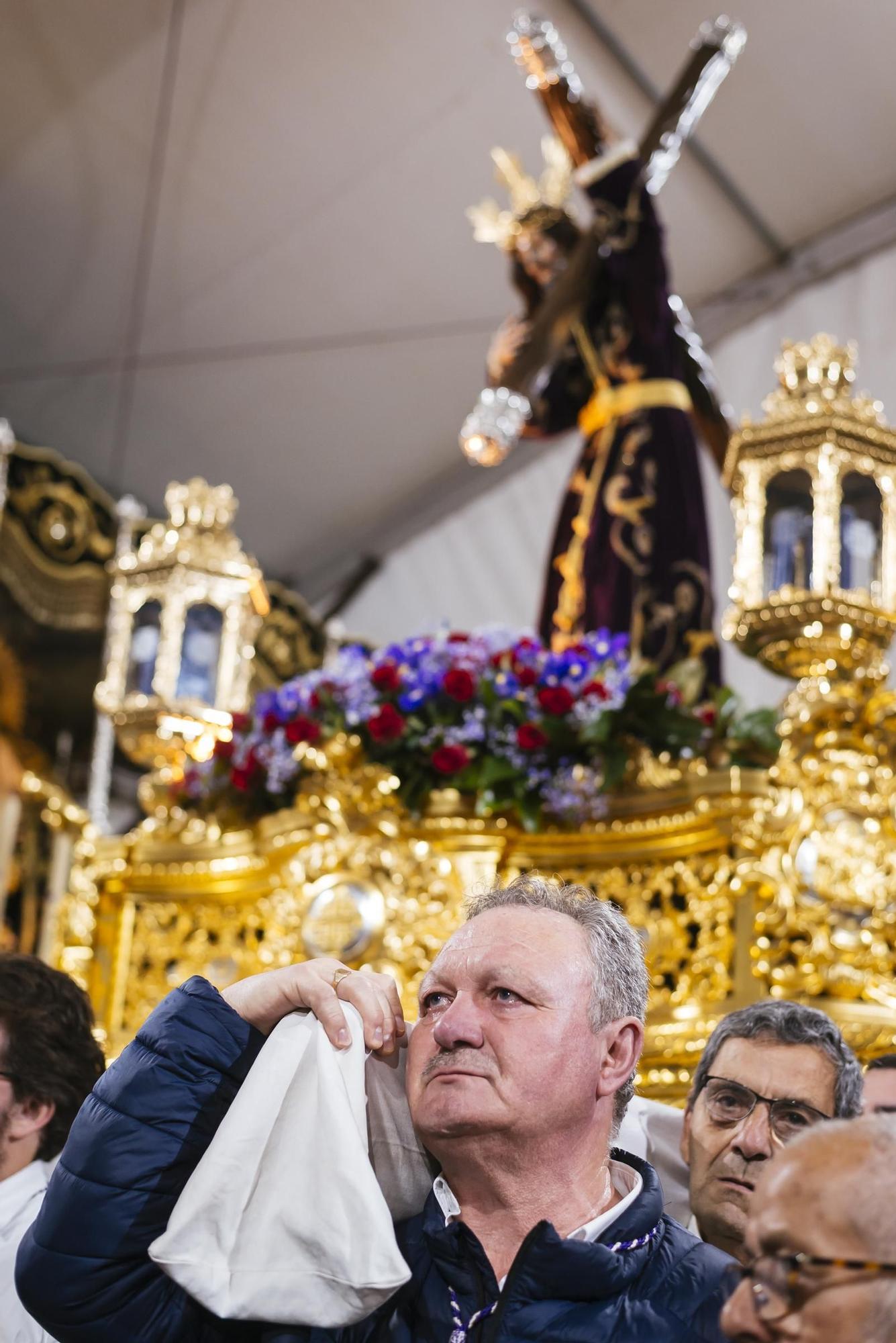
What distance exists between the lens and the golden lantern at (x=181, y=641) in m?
4.46

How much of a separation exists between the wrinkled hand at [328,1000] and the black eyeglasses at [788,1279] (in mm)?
578

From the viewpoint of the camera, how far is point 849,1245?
1472mm

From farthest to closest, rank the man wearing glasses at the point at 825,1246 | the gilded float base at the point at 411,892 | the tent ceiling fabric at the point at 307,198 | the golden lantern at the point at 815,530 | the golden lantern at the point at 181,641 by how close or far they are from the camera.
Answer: the tent ceiling fabric at the point at 307,198 → the golden lantern at the point at 181,641 → the golden lantern at the point at 815,530 → the gilded float base at the point at 411,892 → the man wearing glasses at the point at 825,1246

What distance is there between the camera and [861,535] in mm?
3861

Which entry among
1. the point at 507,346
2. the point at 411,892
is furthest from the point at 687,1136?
the point at 507,346

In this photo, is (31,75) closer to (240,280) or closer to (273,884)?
(240,280)

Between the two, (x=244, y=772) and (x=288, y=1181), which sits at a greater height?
(x=244, y=772)

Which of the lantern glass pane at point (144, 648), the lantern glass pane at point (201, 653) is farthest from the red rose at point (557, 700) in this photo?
the lantern glass pane at point (144, 648)

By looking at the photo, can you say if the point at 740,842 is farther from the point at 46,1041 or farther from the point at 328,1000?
the point at 328,1000

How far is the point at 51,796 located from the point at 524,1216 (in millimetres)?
3564

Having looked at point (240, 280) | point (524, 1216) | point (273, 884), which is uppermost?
point (240, 280)

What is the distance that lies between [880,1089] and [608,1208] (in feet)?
2.17

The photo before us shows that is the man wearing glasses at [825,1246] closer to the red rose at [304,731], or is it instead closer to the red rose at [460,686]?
the red rose at [460,686]


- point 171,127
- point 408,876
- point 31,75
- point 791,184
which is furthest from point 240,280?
point 408,876
